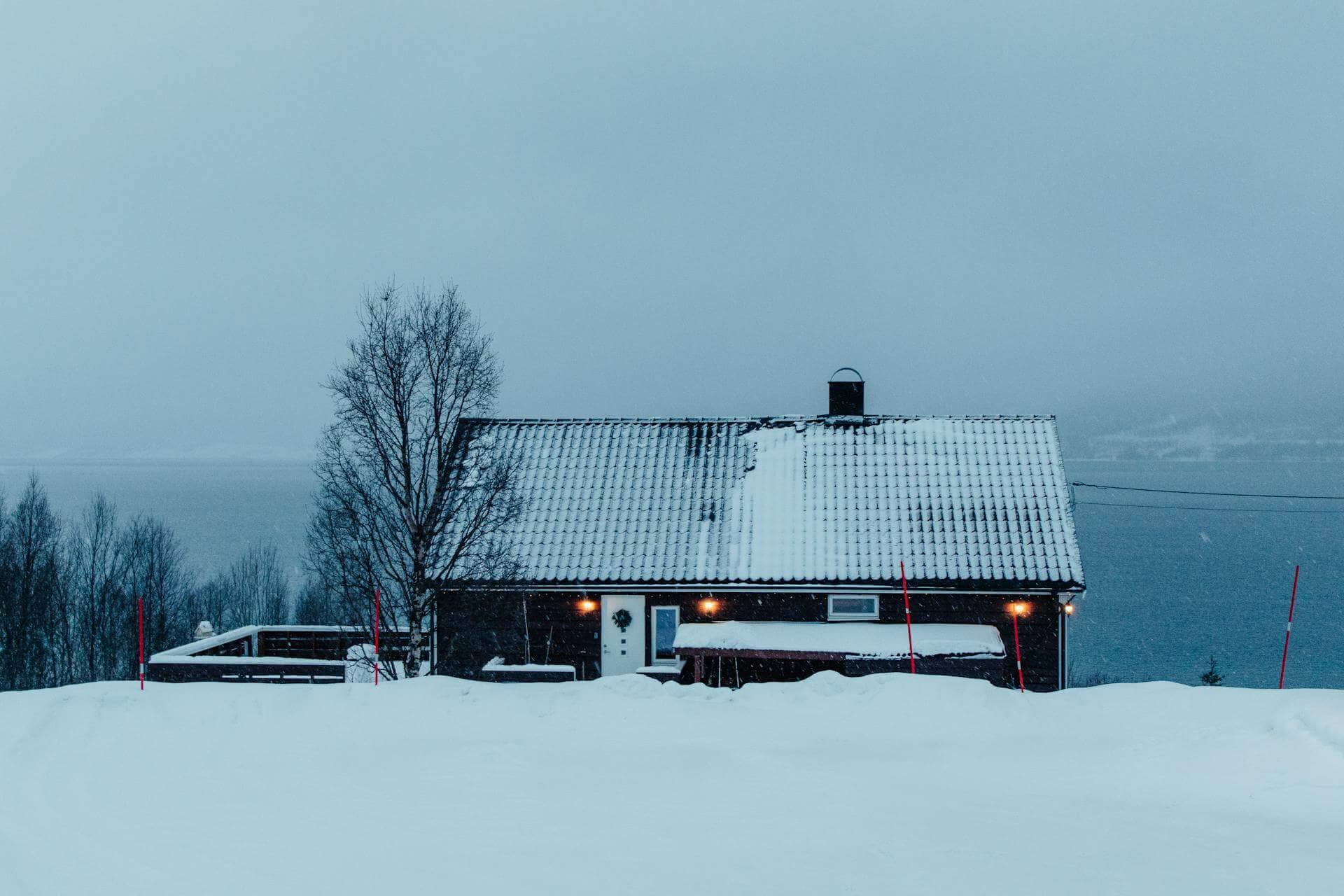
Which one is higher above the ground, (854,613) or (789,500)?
(789,500)

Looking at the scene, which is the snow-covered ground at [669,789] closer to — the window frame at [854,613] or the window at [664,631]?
the window frame at [854,613]

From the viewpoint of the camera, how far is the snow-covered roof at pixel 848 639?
56.2 feet

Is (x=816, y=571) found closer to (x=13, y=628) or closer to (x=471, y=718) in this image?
(x=471, y=718)

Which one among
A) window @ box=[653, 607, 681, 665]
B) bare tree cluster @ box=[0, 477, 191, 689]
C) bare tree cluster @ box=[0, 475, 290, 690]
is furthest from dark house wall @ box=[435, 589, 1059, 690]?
bare tree cluster @ box=[0, 477, 191, 689]

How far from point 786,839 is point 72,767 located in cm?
797

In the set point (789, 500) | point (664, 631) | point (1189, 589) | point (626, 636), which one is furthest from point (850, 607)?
point (1189, 589)

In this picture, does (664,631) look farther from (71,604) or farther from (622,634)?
(71,604)

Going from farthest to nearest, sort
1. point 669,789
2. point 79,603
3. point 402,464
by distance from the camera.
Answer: point 79,603 < point 402,464 < point 669,789

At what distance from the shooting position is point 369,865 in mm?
7176

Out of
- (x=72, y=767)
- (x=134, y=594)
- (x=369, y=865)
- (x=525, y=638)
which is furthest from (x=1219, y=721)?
(x=134, y=594)

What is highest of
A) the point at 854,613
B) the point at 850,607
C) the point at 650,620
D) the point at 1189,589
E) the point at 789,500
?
the point at 789,500

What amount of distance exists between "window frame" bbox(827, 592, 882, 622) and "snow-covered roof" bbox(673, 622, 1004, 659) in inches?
13.2

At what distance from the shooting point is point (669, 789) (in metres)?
9.34

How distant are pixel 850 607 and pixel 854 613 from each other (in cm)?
15
